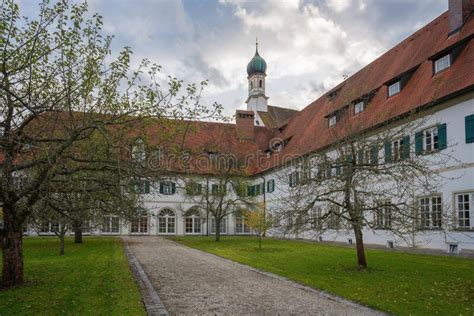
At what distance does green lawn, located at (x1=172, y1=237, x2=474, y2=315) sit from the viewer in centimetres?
805

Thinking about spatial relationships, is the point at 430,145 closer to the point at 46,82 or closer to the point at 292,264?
the point at 292,264

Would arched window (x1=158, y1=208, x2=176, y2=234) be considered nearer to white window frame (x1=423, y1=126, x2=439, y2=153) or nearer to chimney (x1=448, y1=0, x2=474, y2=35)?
white window frame (x1=423, y1=126, x2=439, y2=153)

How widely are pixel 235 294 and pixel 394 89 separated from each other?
1579 cm

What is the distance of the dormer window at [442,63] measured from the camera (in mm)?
18172

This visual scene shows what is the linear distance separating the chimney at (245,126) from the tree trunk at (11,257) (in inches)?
1245

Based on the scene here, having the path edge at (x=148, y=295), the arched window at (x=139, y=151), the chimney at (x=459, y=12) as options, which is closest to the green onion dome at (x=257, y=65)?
the chimney at (x=459, y=12)

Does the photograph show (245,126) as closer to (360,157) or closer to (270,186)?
(270,186)

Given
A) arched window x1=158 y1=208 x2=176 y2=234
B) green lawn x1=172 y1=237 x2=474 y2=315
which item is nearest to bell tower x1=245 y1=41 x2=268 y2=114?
arched window x1=158 y1=208 x2=176 y2=234

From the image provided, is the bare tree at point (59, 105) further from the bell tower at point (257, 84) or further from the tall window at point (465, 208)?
the bell tower at point (257, 84)

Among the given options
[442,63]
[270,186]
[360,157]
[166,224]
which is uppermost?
[442,63]

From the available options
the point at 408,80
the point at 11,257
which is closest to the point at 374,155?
the point at 11,257

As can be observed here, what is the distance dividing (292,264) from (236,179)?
46.3 feet

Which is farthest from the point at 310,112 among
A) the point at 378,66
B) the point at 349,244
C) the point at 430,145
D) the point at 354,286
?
the point at 354,286

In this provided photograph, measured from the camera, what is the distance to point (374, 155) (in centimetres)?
1245
